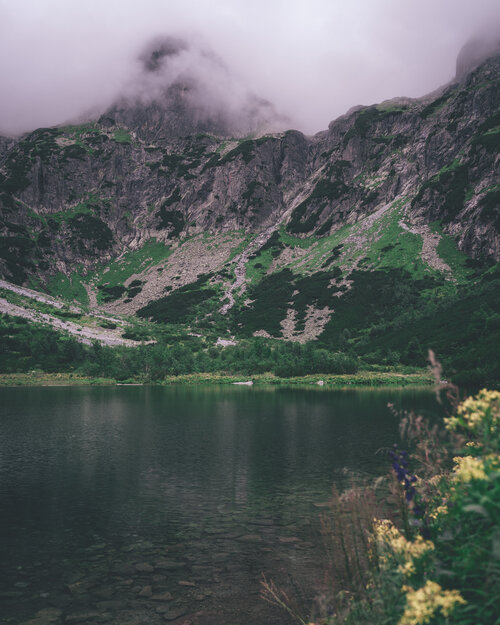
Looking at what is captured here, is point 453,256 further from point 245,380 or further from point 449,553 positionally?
point 449,553

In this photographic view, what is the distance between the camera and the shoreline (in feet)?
351

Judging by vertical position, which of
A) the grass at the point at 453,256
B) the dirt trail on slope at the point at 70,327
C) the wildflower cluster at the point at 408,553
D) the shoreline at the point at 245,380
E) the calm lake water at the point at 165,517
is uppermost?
the grass at the point at 453,256

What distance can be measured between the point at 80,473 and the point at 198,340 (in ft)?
457

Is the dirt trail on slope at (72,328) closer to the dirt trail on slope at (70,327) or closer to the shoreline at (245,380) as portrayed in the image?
the dirt trail on slope at (70,327)

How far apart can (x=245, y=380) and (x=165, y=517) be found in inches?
4143

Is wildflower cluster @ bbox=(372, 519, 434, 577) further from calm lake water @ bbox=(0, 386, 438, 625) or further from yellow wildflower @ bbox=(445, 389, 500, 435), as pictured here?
yellow wildflower @ bbox=(445, 389, 500, 435)

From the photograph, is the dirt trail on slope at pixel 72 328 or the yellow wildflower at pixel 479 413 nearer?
the yellow wildflower at pixel 479 413

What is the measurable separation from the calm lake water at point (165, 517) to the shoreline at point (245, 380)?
69352 millimetres

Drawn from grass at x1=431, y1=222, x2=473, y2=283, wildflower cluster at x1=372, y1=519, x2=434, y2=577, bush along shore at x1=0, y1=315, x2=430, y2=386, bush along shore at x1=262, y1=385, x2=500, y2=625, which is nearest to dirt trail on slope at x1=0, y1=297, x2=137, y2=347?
bush along shore at x1=0, y1=315, x2=430, y2=386

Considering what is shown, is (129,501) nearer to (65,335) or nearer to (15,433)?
(15,433)

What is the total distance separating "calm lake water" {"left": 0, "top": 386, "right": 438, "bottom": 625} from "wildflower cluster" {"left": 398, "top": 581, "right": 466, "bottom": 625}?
94.0 inches

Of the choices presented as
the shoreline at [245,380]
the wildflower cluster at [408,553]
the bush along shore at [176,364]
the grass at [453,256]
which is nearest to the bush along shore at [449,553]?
the wildflower cluster at [408,553]

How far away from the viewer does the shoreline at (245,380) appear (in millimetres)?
106938

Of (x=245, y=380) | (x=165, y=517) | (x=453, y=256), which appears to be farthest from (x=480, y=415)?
(x=453, y=256)
